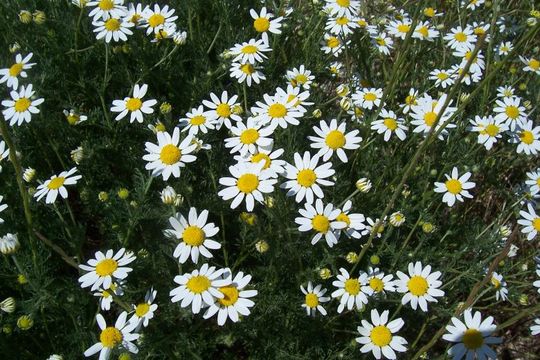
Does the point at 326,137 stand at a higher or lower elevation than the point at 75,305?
higher

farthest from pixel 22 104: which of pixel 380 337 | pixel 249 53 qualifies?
pixel 380 337

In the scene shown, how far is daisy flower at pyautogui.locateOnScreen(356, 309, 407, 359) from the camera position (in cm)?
230

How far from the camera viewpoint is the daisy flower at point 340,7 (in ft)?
11.2

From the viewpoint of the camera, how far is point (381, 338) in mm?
2316

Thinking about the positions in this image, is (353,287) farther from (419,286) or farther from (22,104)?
(22,104)

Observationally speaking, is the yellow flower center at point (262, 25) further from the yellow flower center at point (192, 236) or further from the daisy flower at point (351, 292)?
the daisy flower at point (351, 292)

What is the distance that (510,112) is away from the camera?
3.20 metres

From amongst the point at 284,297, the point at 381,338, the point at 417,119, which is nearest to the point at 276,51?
the point at 417,119

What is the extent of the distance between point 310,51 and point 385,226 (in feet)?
4.88

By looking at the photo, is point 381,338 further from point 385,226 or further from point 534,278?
point 534,278

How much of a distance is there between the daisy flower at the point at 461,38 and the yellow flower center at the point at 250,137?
189 centimetres

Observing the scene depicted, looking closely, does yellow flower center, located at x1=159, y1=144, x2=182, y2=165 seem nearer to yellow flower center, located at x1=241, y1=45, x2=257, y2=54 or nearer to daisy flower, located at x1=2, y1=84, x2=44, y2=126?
daisy flower, located at x1=2, y1=84, x2=44, y2=126

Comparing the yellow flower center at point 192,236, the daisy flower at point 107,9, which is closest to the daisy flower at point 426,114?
the yellow flower center at point 192,236

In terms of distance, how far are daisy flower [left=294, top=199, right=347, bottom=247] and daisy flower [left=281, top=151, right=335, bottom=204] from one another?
2.8 inches
